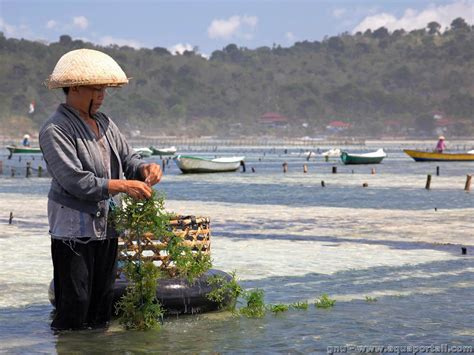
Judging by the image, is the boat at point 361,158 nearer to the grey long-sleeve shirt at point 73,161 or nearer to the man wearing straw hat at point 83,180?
the man wearing straw hat at point 83,180

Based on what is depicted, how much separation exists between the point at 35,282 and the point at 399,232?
419 inches

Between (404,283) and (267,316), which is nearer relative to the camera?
(267,316)

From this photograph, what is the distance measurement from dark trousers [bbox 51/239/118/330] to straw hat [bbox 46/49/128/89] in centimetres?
135

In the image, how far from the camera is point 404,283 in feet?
40.1

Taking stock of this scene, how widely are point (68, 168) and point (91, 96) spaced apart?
0.73 m

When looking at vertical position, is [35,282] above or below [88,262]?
below

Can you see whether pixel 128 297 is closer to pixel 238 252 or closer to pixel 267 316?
pixel 267 316

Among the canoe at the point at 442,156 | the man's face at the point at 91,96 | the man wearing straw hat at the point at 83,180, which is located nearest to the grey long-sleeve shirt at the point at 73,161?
the man wearing straw hat at the point at 83,180

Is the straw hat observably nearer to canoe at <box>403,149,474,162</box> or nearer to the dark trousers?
the dark trousers

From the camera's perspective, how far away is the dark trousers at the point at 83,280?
7.42 meters

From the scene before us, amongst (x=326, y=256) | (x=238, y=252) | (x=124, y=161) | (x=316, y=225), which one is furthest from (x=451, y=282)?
(x=316, y=225)

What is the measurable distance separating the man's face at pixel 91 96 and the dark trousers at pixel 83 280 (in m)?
1.16

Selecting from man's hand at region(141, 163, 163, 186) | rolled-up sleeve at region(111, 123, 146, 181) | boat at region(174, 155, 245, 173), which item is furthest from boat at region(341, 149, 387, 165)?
man's hand at region(141, 163, 163, 186)

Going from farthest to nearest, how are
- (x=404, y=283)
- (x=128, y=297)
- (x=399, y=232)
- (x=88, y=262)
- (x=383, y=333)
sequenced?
(x=399, y=232) → (x=404, y=283) → (x=383, y=333) → (x=128, y=297) → (x=88, y=262)
